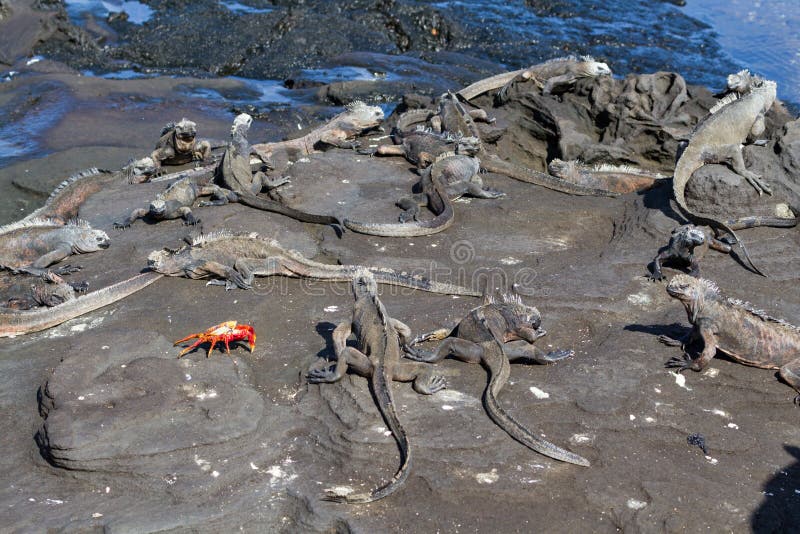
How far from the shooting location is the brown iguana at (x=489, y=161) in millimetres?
9023

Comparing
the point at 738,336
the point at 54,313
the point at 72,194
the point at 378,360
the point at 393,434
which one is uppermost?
the point at 738,336

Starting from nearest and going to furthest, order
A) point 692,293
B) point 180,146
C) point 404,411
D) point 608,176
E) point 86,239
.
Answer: point 404,411 → point 692,293 → point 86,239 → point 608,176 → point 180,146

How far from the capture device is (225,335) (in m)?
5.49

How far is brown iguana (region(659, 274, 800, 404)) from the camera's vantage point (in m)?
5.40

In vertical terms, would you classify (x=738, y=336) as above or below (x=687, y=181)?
below

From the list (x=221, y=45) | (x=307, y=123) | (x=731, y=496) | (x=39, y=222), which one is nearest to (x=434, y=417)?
(x=731, y=496)

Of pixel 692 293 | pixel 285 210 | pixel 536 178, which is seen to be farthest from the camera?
pixel 536 178

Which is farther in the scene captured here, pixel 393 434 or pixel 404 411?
pixel 404 411

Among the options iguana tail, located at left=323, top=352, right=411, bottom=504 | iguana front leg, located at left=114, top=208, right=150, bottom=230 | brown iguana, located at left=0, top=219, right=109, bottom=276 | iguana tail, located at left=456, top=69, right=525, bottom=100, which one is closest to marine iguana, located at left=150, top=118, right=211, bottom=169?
iguana front leg, located at left=114, top=208, right=150, bottom=230

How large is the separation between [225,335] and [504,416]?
87.5 inches

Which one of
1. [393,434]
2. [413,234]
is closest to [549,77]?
[413,234]

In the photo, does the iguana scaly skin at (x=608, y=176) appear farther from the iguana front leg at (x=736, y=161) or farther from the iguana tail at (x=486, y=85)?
the iguana tail at (x=486, y=85)

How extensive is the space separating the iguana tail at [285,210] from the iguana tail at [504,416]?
305cm

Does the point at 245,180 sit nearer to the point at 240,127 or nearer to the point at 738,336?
the point at 240,127
